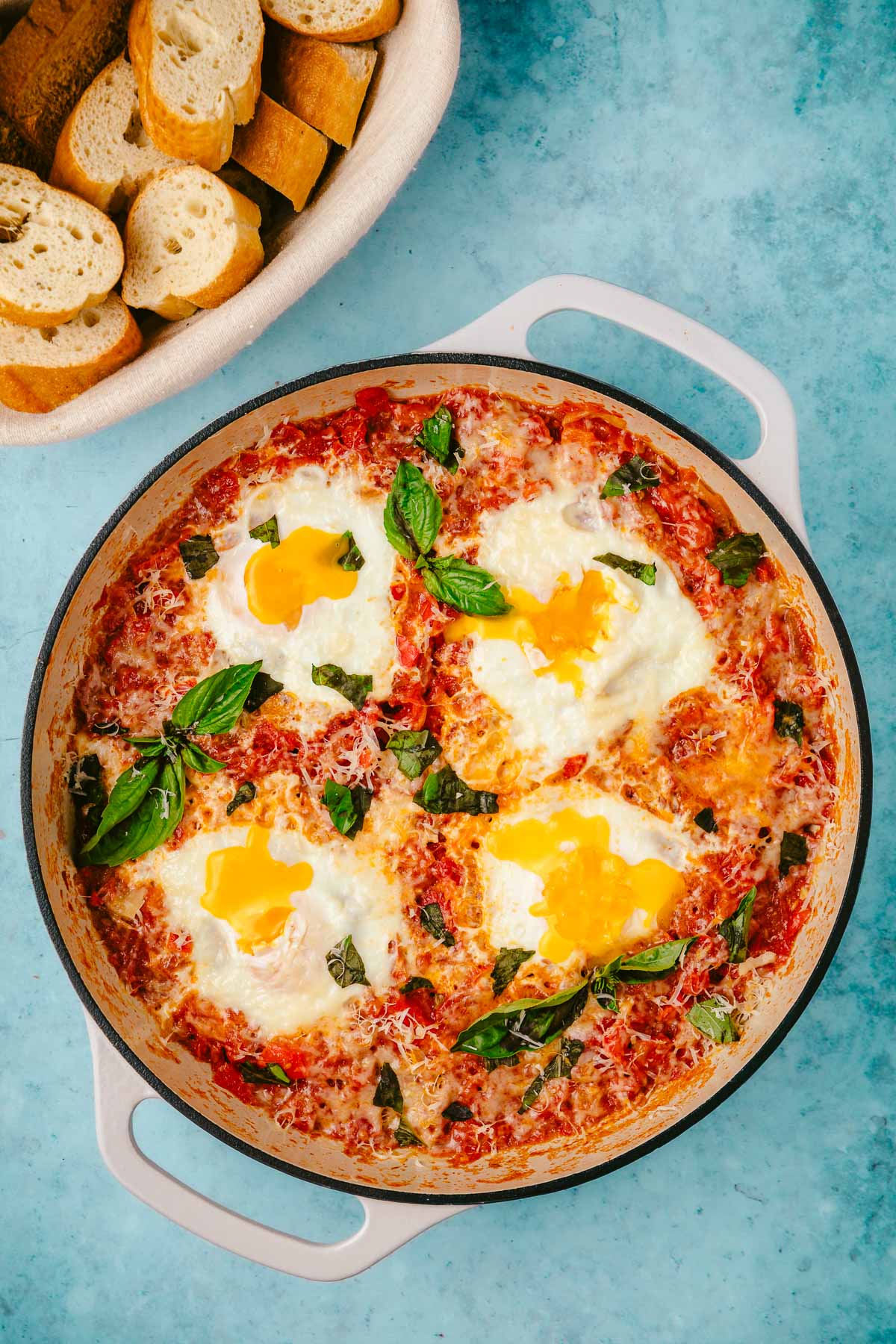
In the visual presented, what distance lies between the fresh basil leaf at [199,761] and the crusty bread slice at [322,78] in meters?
2.06

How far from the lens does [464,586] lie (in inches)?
122

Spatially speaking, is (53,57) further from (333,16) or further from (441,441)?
(441,441)

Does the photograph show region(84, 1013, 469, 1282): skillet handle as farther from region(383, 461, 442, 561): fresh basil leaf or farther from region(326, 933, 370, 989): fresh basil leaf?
region(383, 461, 442, 561): fresh basil leaf

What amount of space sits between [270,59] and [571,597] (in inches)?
81.2

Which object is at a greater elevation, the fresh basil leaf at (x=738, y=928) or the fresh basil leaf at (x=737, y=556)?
the fresh basil leaf at (x=737, y=556)

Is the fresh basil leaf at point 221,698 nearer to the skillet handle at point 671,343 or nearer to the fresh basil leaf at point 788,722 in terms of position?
the skillet handle at point 671,343

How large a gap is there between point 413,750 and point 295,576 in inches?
27.3

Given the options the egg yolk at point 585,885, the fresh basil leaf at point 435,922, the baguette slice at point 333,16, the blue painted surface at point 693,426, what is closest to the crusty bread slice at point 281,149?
the baguette slice at point 333,16

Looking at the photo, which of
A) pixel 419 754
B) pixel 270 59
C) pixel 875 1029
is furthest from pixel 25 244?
pixel 875 1029

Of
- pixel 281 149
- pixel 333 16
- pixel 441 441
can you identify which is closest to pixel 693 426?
pixel 441 441

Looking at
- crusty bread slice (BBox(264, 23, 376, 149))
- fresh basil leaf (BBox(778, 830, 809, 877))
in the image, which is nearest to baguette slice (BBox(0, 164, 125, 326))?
crusty bread slice (BBox(264, 23, 376, 149))

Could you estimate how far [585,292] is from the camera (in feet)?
9.77

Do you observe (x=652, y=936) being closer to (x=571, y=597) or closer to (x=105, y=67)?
(x=571, y=597)

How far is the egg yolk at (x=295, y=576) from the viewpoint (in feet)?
10.3
